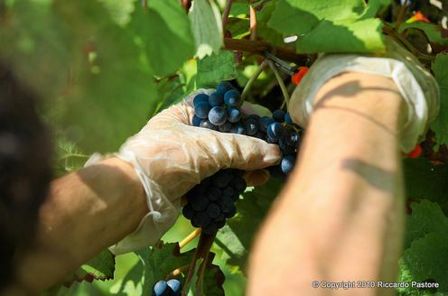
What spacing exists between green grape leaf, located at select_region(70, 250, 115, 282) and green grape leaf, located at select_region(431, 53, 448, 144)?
2.30 ft

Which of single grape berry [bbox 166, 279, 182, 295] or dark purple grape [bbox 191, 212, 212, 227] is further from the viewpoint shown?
single grape berry [bbox 166, 279, 182, 295]

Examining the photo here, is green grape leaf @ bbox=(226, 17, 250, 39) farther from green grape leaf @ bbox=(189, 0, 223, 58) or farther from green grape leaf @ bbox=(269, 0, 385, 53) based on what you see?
green grape leaf @ bbox=(189, 0, 223, 58)

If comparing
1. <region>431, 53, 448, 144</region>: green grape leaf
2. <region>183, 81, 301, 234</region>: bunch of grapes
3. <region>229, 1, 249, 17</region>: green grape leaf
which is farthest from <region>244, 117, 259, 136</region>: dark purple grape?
<region>431, 53, 448, 144</region>: green grape leaf

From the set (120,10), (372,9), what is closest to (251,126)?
(372,9)

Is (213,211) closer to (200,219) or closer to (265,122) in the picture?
(200,219)

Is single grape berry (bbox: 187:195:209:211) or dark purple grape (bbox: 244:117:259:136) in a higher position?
dark purple grape (bbox: 244:117:259:136)

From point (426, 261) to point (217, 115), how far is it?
0.52 m

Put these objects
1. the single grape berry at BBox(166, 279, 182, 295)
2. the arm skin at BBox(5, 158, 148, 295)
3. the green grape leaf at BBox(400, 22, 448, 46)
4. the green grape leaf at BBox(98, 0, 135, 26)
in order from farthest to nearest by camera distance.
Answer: the green grape leaf at BBox(400, 22, 448, 46), the single grape berry at BBox(166, 279, 182, 295), the arm skin at BBox(5, 158, 148, 295), the green grape leaf at BBox(98, 0, 135, 26)

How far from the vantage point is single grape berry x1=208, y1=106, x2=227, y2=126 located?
1.38 meters

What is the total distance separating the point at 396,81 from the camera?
115 centimetres

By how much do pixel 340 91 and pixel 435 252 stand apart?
0.56 metres

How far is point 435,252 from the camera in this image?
60.4 inches

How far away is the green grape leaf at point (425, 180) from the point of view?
5.47 ft

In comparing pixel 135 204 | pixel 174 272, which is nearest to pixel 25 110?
pixel 135 204
